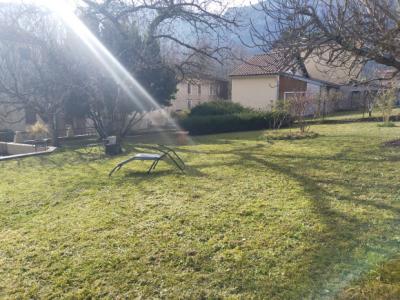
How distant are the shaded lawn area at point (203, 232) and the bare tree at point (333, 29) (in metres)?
2.35

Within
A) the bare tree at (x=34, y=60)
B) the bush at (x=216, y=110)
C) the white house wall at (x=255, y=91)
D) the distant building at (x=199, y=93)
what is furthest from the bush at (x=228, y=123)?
the distant building at (x=199, y=93)

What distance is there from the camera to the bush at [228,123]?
1991 centimetres

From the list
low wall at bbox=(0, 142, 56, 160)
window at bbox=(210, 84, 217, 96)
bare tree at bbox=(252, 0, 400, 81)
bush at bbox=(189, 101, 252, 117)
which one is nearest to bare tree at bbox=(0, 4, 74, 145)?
low wall at bbox=(0, 142, 56, 160)

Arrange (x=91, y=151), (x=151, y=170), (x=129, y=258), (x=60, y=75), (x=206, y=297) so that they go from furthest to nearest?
(x=60, y=75), (x=91, y=151), (x=151, y=170), (x=129, y=258), (x=206, y=297)

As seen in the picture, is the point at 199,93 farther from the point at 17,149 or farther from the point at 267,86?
the point at 17,149

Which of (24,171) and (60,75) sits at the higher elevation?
(60,75)

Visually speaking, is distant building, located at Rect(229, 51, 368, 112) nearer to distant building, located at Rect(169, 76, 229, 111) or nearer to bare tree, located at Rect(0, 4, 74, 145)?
distant building, located at Rect(169, 76, 229, 111)

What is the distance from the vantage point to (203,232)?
4.15m

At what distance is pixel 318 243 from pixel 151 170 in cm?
524

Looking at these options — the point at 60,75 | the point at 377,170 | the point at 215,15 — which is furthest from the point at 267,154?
the point at 60,75

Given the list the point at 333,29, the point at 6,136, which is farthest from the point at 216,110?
the point at 333,29

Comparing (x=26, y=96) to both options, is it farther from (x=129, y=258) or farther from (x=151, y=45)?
(x=129, y=258)

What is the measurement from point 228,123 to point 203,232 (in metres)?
16.2

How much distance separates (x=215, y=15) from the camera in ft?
50.0
